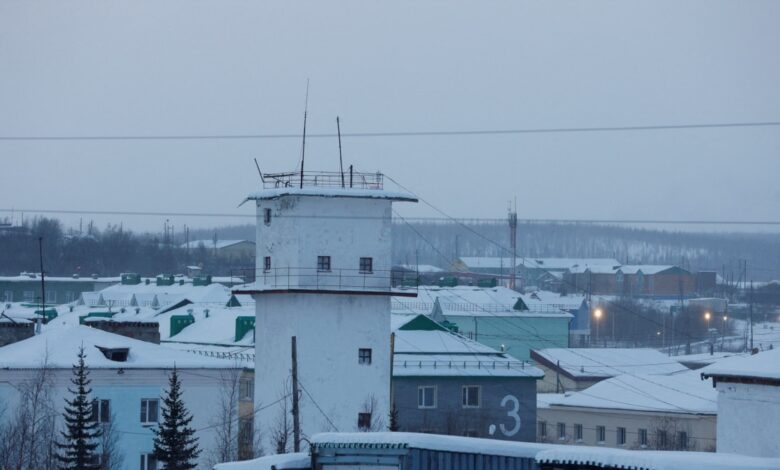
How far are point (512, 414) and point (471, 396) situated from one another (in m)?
1.66

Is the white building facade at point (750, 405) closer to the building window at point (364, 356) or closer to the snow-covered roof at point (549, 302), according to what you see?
the building window at point (364, 356)

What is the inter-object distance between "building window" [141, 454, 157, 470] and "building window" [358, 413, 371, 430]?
6315 mm

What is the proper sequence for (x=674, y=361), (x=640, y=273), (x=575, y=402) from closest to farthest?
(x=575, y=402) → (x=674, y=361) → (x=640, y=273)

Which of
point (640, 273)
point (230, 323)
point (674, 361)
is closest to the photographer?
point (230, 323)

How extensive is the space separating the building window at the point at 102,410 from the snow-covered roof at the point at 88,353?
3.34 ft

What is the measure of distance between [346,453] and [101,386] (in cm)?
2131

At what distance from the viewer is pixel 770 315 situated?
14812 cm

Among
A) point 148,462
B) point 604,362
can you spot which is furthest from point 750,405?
point 604,362

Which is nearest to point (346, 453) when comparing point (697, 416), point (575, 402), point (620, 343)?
point (697, 416)

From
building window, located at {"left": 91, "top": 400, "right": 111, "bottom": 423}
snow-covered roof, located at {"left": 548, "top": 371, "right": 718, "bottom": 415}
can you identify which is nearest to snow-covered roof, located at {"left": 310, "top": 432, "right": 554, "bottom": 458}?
building window, located at {"left": 91, "top": 400, "right": 111, "bottom": 423}

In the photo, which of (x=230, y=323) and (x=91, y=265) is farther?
(x=91, y=265)

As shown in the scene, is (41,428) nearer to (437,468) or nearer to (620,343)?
(437,468)

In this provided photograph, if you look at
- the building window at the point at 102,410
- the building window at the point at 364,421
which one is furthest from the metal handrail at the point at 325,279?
the building window at the point at 102,410

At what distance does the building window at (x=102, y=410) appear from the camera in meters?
40.7
